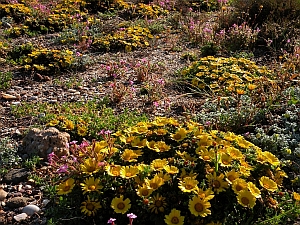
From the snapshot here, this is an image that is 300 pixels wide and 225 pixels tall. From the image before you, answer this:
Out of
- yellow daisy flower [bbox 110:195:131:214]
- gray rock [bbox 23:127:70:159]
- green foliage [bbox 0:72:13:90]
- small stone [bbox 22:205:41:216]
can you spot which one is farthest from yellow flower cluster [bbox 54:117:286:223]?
green foliage [bbox 0:72:13:90]

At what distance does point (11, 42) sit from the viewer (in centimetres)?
724

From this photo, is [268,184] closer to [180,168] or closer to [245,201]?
[245,201]

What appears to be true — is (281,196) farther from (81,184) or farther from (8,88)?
(8,88)

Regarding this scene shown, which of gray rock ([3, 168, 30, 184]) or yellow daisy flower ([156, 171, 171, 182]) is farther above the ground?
yellow daisy flower ([156, 171, 171, 182])

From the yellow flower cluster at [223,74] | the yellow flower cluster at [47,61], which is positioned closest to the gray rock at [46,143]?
the yellow flower cluster at [223,74]

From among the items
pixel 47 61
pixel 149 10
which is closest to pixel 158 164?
pixel 47 61

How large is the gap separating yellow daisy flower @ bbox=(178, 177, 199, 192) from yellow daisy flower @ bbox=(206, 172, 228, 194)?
0.11m

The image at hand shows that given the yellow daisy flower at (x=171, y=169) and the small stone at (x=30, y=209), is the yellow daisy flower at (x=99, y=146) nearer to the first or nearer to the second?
the yellow daisy flower at (x=171, y=169)

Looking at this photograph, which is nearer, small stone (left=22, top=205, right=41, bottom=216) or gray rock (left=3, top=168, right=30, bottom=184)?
small stone (left=22, top=205, right=41, bottom=216)

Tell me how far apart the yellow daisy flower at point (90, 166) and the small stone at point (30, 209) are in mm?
634

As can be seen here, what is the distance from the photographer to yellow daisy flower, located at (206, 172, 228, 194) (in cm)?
266

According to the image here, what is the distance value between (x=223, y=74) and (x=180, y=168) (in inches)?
108

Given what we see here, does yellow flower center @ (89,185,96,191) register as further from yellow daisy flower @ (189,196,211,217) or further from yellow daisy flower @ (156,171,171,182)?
yellow daisy flower @ (189,196,211,217)

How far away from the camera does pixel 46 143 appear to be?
12.4 ft
